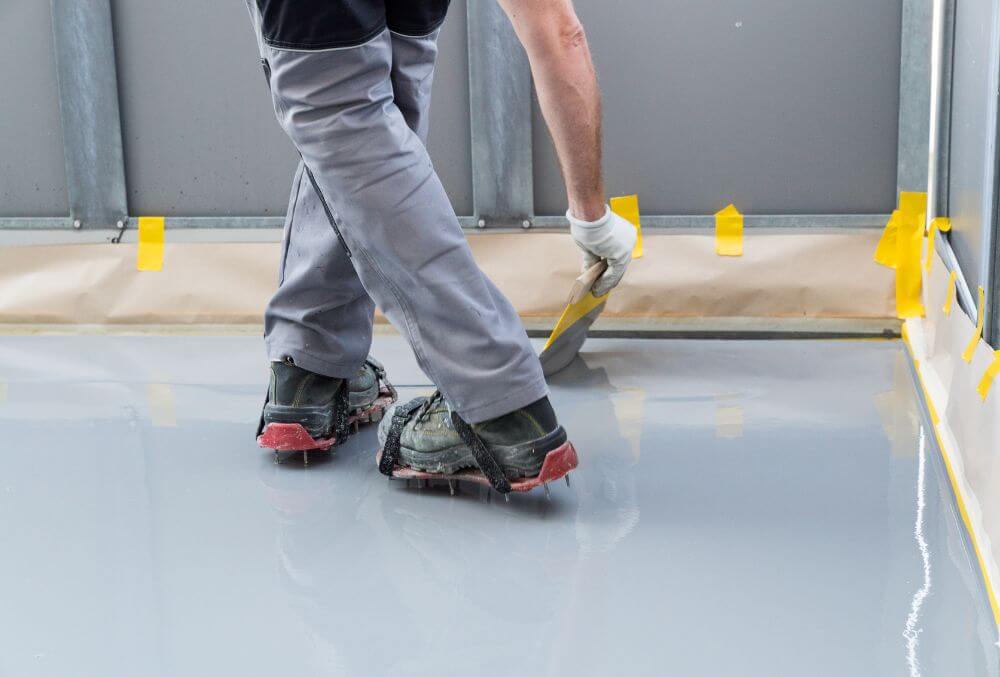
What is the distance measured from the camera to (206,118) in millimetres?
2525

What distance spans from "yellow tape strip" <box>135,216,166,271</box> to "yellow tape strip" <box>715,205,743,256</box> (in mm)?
1276

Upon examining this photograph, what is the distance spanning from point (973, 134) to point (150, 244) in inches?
70.1

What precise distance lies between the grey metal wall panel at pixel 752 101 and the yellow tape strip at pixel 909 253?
0.18 ft

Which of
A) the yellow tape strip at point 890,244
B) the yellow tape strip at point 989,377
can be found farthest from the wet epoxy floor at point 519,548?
the yellow tape strip at point 890,244

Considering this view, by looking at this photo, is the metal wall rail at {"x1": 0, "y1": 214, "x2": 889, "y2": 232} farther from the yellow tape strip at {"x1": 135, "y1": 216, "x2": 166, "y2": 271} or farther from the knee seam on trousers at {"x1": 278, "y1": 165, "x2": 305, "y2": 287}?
the knee seam on trousers at {"x1": 278, "y1": 165, "x2": 305, "y2": 287}

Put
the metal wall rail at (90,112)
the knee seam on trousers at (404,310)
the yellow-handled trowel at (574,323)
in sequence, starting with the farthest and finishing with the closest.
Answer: the metal wall rail at (90,112) < the yellow-handled trowel at (574,323) < the knee seam on trousers at (404,310)

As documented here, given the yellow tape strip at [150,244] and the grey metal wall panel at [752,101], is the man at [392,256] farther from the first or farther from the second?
the yellow tape strip at [150,244]

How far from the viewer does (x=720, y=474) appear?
1.49m

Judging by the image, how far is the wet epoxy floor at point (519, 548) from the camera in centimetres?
103

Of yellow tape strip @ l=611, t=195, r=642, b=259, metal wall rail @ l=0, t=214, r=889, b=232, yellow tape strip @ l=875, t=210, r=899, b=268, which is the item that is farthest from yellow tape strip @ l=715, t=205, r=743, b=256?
yellow tape strip @ l=875, t=210, r=899, b=268

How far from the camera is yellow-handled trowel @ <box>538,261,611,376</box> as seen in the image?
188 cm

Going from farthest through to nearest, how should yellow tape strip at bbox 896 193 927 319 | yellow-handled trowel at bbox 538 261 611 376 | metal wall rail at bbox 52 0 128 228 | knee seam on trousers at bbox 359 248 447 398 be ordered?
metal wall rail at bbox 52 0 128 228, yellow tape strip at bbox 896 193 927 319, yellow-handled trowel at bbox 538 261 611 376, knee seam on trousers at bbox 359 248 447 398

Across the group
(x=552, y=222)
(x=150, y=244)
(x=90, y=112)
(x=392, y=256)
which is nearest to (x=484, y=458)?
(x=392, y=256)

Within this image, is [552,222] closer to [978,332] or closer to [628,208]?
[628,208]
